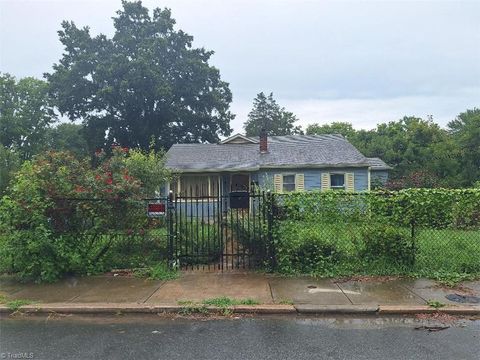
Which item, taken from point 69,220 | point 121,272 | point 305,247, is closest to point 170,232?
point 121,272

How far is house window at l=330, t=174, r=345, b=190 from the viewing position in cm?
2062

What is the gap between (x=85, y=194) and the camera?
7.66 m

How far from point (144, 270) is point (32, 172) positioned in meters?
2.76

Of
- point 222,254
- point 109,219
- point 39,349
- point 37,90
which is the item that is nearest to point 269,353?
point 39,349

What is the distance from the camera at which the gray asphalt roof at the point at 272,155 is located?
20.5 meters

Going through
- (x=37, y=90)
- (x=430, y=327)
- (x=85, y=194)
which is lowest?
(x=430, y=327)

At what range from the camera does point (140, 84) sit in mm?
30594

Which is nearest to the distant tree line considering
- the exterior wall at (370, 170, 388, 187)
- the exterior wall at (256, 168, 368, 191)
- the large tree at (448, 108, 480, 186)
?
the large tree at (448, 108, 480, 186)

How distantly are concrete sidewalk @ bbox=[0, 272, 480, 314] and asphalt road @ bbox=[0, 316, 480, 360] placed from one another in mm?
406

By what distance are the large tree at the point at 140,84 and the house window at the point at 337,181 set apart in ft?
50.5

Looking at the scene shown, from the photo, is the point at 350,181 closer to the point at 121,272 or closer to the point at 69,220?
the point at 121,272

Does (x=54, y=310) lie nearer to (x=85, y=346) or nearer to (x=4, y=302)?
(x=4, y=302)

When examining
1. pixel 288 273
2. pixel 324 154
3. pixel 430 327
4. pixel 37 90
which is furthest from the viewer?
pixel 37 90

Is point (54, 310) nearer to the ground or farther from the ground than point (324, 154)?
nearer to the ground
